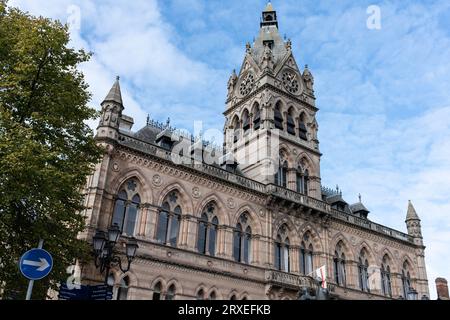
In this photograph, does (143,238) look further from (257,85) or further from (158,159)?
(257,85)

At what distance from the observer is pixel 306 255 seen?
3098cm

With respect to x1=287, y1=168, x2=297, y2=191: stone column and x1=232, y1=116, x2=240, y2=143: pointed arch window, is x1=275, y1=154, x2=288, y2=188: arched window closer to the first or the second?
x1=287, y1=168, x2=297, y2=191: stone column

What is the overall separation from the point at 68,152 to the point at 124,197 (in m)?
9.02

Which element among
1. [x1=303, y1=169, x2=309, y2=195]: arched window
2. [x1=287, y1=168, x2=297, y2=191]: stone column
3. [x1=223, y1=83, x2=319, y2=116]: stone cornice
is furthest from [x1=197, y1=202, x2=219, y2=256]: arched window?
[x1=223, y1=83, x2=319, y2=116]: stone cornice

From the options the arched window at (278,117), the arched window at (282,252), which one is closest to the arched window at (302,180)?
the arched window at (278,117)

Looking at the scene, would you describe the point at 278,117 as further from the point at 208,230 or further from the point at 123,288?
the point at 123,288

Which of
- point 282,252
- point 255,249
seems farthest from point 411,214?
point 255,249

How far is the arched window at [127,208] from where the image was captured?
23344 millimetres

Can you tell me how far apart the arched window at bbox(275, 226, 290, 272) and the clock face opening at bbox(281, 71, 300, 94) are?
1253 centimetres

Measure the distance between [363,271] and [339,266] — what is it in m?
3.04

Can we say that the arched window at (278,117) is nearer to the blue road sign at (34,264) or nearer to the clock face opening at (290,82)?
the clock face opening at (290,82)

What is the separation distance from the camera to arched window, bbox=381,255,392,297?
118ft

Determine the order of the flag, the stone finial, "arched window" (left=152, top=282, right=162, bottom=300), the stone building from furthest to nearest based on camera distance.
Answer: the stone finial < the flag < the stone building < "arched window" (left=152, top=282, right=162, bottom=300)

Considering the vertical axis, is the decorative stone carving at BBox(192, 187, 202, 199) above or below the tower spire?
below
